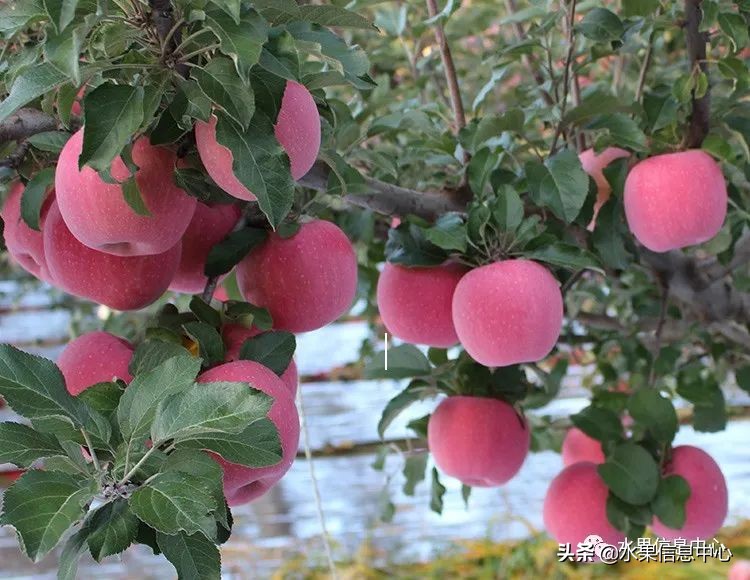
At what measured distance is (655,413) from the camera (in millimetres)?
1060

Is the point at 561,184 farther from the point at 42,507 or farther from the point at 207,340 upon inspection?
the point at 42,507

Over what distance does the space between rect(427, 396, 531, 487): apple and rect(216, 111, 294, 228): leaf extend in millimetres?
594

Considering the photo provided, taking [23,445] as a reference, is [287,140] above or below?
above

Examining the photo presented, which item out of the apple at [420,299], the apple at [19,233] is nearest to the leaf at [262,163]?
the apple at [19,233]

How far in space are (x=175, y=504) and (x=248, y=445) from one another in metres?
0.06

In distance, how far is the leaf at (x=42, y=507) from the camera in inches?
17.2

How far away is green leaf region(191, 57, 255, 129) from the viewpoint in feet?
1.55

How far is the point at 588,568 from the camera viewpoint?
245cm

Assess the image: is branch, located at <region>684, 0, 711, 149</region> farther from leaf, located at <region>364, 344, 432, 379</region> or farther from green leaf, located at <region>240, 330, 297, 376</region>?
green leaf, located at <region>240, 330, 297, 376</region>

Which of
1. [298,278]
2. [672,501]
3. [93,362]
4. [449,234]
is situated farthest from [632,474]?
[93,362]

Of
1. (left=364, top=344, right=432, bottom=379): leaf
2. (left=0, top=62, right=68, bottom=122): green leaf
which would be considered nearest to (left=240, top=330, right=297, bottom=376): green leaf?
(left=0, top=62, right=68, bottom=122): green leaf

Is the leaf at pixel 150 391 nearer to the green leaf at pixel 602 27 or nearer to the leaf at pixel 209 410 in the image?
the leaf at pixel 209 410

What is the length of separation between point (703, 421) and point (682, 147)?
48cm

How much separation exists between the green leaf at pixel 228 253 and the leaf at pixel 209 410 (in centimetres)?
22
